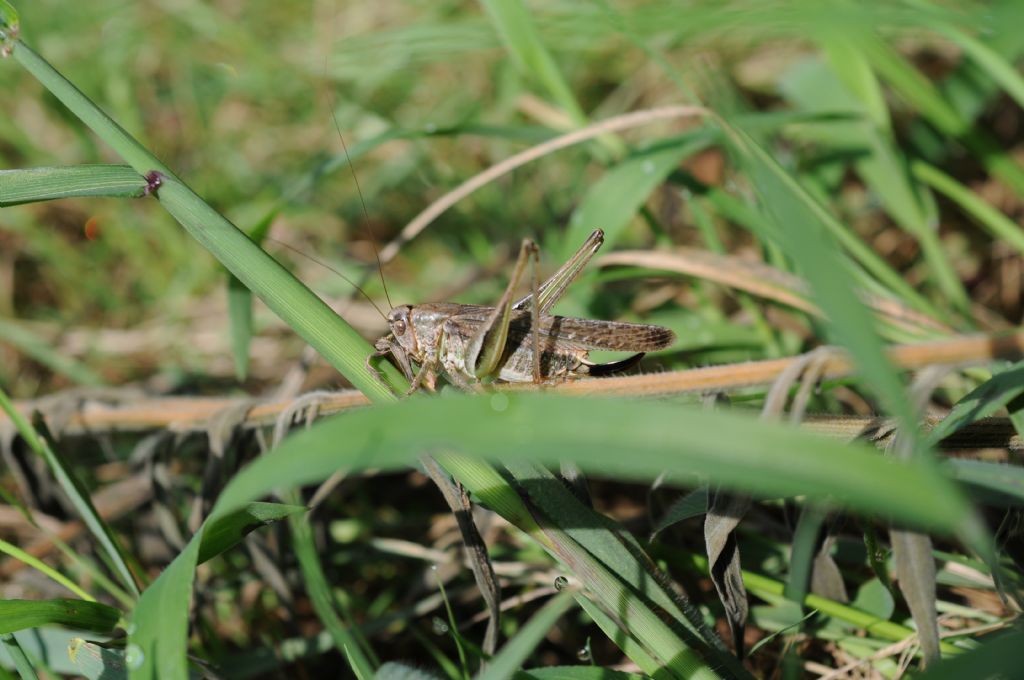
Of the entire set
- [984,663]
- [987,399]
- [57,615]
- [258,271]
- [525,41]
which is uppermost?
[525,41]

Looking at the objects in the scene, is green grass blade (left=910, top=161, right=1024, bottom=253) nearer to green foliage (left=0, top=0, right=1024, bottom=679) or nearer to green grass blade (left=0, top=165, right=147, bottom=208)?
green foliage (left=0, top=0, right=1024, bottom=679)

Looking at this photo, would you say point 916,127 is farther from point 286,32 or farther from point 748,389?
point 286,32

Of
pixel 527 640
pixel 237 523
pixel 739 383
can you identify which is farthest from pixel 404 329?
pixel 527 640

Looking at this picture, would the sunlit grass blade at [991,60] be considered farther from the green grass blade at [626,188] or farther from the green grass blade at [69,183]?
the green grass blade at [69,183]

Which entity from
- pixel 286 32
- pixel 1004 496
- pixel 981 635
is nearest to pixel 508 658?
pixel 1004 496

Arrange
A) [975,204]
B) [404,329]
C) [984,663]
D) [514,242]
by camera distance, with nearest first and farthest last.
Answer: [984,663], [404,329], [975,204], [514,242]

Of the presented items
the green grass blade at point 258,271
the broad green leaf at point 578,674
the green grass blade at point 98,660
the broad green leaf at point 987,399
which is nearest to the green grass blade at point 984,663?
the broad green leaf at point 987,399

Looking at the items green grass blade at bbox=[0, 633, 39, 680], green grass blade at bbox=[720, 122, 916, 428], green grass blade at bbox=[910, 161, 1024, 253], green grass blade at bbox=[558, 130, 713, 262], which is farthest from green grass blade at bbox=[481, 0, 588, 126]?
green grass blade at bbox=[0, 633, 39, 680]

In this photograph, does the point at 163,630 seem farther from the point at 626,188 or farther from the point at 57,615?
the point at 626,188
